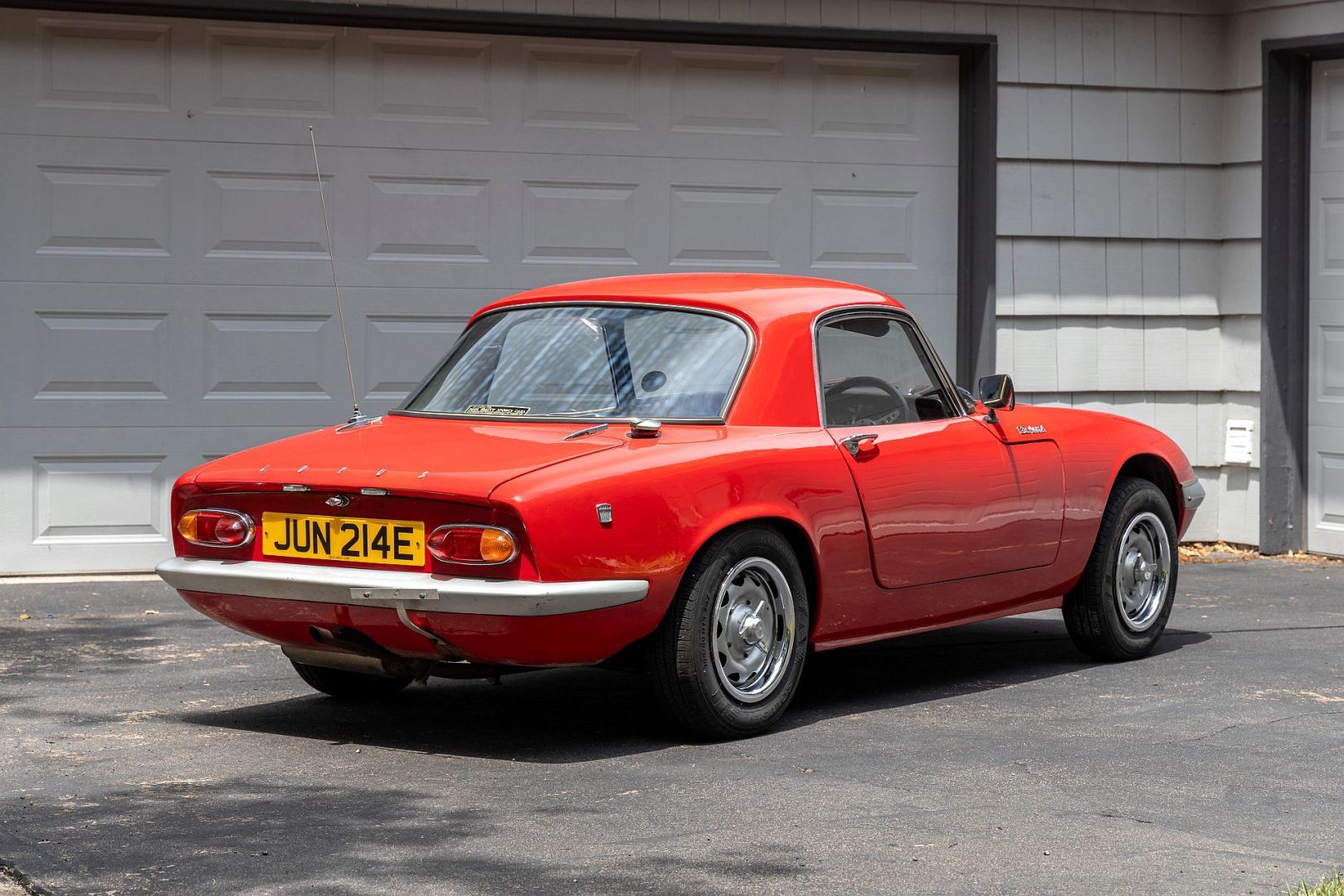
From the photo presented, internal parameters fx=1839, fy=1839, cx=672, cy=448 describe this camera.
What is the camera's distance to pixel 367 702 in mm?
5914

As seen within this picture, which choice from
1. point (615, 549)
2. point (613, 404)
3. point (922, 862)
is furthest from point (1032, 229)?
point (922, 862)

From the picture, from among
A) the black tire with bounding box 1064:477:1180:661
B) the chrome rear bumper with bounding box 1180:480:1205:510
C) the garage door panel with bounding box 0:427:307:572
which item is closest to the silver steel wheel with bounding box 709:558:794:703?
the black tire with bounding box 1064:477:1180:661

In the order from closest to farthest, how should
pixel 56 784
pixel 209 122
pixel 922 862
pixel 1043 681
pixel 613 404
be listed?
pixel 922 862 → pixel 56 784 → pixel 613 404 → pixel 1043 681 → pixel 209 122

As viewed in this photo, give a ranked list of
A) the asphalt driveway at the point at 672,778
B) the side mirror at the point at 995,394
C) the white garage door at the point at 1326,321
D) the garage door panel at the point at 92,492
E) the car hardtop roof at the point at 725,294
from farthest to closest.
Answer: the white garage door at the point at 1326,321
the garage door panel at the point at 92,492
the side mirror at the point at 995,394
the car hardtop roof at the point at 725,294
the asphalt driveway at the point at 672,778

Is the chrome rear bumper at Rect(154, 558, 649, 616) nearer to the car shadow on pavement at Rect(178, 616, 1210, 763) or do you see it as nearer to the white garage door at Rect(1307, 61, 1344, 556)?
the car shadow on pavement at Rect(178, 616, 1210, 763)

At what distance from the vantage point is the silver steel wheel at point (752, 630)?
17.1 ft

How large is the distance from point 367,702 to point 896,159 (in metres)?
5.25

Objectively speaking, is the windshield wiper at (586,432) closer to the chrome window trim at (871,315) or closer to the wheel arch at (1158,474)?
the chrome window trim at (871,315)

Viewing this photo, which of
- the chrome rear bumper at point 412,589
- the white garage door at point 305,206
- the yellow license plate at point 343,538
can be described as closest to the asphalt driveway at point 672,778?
the chrome rear bumper at point 412,589

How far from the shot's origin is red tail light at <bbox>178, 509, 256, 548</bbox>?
5188mm

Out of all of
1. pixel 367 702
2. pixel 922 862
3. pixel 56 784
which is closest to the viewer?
pixel 922 862

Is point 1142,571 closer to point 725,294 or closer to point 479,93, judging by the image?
point 725,294

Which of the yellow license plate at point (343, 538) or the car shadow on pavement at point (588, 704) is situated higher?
the yellow license plate at point (343, 538)

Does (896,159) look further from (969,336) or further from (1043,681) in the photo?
(1043,681)
